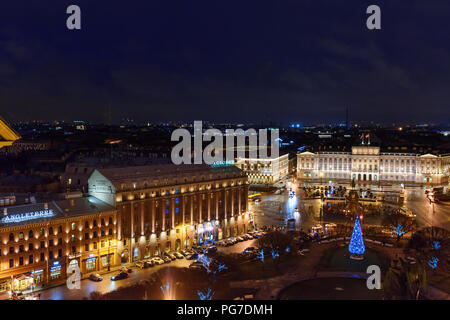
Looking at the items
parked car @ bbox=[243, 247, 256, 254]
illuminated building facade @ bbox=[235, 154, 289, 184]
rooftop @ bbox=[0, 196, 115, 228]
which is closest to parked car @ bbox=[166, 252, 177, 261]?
parked car @ bbox=[243, 247, 256, 254]

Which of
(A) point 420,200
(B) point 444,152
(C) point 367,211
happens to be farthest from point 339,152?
(C) point 367,211

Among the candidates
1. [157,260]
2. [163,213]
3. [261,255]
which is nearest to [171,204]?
[163,213]

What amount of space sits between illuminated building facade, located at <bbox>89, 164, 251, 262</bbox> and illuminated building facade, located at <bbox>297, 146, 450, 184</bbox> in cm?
3999

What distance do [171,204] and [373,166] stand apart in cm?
5167

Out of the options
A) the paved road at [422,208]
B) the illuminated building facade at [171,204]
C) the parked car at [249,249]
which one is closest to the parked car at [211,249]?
the parked car at [249,249]

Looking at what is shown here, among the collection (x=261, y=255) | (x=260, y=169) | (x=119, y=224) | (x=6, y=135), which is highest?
(x=6, y=135)

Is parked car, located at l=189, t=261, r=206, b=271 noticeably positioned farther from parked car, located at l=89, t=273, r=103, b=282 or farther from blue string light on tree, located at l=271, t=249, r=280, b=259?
parked car, located at l=89, t=273, r=103, b=282

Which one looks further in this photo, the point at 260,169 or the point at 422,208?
the point at 260,169

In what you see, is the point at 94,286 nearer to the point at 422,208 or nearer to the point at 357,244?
the point at 357,244

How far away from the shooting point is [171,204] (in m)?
31.6

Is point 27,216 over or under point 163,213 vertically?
over

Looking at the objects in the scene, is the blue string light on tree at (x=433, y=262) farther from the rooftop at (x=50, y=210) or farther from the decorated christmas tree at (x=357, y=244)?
the rooftop at (x=50, y=210)

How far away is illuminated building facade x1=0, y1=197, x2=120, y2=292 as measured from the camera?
74.0ft
